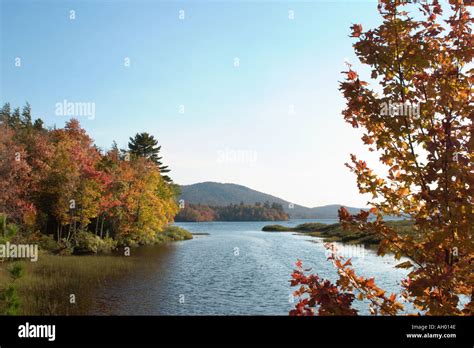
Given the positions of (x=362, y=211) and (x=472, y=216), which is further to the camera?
(x=362, y=211)

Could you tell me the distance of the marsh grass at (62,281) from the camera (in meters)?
18.0

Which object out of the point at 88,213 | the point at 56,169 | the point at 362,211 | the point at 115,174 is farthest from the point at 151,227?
the point at 362,211

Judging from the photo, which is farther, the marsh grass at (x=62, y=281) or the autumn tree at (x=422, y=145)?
the marsh grass at (x=62, y=281)

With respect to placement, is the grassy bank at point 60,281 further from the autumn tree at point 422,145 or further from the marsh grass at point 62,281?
the autumn tree at point 422,145

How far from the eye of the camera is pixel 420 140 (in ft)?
16.7

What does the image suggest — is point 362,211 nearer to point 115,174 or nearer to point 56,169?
point 56,169

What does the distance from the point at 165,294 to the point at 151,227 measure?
1438 inches

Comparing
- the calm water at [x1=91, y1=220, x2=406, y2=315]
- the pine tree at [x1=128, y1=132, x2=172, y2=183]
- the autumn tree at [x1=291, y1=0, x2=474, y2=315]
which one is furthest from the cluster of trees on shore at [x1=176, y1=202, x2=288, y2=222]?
the autumn tree at [x1=291, y1=0, x2=474, y2=315]

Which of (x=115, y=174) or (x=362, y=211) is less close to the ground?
(x=115, y=174)

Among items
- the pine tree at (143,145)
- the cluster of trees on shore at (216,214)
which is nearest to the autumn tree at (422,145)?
the pine tree at (143,145)

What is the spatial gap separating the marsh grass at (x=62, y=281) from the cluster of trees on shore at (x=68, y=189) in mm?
6425
